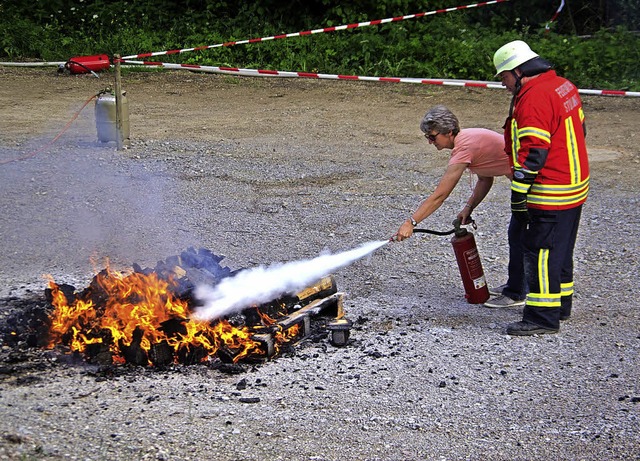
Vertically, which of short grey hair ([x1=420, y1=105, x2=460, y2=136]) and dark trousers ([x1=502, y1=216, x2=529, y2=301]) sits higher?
short grey hair ([x1=420, y1=105, x2=460, y2=136])

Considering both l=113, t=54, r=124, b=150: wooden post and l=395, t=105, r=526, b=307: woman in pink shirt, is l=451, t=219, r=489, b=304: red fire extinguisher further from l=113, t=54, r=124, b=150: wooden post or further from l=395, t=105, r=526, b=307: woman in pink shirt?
l=113, t=54, r=124, b=150: wooden post

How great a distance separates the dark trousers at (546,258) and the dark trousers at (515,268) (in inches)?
20.4

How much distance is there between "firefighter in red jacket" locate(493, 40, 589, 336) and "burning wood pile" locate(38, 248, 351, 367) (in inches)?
55.1

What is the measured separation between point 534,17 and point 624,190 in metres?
8.62

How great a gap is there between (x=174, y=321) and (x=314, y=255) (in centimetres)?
242

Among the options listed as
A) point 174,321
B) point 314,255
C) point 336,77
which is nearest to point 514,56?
point 314,255

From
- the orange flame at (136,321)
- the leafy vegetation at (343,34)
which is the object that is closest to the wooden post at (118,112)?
the leafy vegetation at (343,34)

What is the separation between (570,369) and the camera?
5.65 metres

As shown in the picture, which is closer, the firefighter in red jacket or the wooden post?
the firefighter in red jacket

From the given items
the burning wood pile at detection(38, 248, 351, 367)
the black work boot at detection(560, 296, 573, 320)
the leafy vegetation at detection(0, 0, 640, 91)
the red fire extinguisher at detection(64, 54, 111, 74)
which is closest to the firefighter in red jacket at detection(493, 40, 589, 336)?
the black work boot at detection(560, 296, 573, 320)

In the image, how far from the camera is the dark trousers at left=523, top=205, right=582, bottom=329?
19.8 feet

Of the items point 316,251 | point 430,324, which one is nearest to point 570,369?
point 430,324

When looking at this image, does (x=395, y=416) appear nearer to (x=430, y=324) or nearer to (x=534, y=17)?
(x=430, y=324)

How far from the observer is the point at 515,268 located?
270 inches
